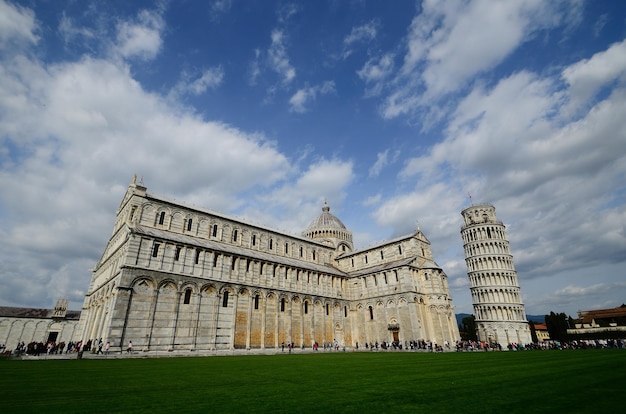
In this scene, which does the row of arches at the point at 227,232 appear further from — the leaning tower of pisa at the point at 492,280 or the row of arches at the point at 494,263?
the row of arches at the point at 494,263

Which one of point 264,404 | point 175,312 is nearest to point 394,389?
point 264,404

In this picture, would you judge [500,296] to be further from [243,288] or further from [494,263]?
[243,288]

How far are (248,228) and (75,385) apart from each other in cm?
3286

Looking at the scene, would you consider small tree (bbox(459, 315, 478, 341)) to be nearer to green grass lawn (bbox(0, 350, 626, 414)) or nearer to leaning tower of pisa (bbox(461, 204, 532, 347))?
leaning tower of pisa (bbox(461, 204, 532, 347))

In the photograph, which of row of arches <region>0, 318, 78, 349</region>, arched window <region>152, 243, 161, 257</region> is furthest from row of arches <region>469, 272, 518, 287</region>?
row of arches <region>0, 318, 78, 349</region>

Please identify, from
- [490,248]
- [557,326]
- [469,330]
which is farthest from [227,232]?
[557,326]

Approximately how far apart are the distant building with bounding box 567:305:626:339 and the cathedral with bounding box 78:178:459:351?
42.0 m

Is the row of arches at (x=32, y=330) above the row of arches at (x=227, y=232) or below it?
below

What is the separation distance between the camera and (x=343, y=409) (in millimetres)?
6004

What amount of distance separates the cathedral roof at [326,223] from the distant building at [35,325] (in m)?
43.8

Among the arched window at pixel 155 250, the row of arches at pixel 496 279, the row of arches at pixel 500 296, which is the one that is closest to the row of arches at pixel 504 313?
the row of arches at pixel 500 296

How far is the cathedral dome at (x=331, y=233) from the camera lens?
55.6 meters

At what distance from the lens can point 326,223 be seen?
5844 centimetres

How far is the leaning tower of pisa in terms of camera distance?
55.3 m
